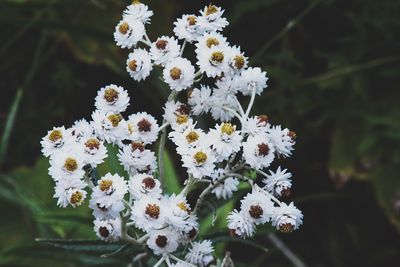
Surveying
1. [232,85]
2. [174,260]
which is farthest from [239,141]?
[174,260]

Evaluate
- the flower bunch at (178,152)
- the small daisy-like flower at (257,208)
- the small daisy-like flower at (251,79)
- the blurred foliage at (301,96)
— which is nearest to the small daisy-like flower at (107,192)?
the flower bunch at (178,152)

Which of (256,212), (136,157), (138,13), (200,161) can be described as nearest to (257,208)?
(256,212)

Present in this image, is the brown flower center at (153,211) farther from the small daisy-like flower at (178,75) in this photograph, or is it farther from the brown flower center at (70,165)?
the small daisy-like flower at (178,75)

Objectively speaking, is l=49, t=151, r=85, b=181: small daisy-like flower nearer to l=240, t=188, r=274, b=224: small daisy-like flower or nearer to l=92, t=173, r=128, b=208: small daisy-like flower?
l=92, t=173, r=128, b=208: small daisy-like flower

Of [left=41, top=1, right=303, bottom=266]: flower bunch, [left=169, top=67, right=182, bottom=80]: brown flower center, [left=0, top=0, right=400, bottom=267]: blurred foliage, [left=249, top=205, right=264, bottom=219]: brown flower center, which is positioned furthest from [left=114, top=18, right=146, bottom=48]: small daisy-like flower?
[left=0, top=0, right=400, bottom=267]: blurred foliage

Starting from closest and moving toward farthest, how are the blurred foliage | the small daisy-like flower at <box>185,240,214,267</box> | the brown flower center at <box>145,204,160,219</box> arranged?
1. the brown flower center at <box>145,204,160,219</box>
2. the small daisy-like flower at <box>185,240,214,267</box>
3. the blurred foliage

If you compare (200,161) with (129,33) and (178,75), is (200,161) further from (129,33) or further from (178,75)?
(129,33)

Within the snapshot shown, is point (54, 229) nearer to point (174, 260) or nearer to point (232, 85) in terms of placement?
point (174, 260)
